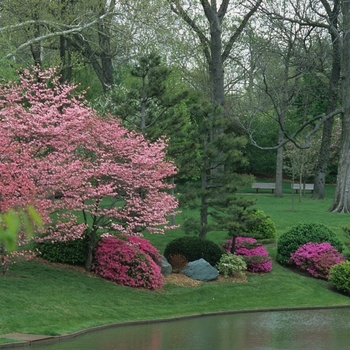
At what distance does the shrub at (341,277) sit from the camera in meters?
19.1

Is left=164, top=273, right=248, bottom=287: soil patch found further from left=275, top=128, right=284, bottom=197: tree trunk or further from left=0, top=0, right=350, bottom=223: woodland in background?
left=275, top=128, right=284, bottom=197: tree trunk

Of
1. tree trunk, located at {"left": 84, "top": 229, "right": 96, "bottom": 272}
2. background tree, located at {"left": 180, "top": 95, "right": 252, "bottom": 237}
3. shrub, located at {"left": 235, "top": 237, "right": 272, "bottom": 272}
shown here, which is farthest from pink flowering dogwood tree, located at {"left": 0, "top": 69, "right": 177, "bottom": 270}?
shrub, located at {"left": 235, "top": 237, "right": 272, "bottom": 272}

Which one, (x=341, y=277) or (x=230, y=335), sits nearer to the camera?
(x=230, y=335)

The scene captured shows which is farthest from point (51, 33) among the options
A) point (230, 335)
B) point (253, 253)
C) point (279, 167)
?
point (279, 167)

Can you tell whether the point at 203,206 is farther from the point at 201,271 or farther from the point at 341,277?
the point at 341,277

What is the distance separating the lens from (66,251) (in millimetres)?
17594

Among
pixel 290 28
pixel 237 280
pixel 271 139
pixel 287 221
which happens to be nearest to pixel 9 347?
pixel 237 280

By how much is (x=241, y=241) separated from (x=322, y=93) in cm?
2321

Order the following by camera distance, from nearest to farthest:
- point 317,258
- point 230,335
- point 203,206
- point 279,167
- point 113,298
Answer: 1. point 230,335
2. point 113,298
3. point 317,258
4. point 203,206
5. point 279,167

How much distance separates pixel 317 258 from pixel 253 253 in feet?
6.55

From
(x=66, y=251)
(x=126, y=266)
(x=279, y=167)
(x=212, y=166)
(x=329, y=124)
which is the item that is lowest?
(x=126, y=266)

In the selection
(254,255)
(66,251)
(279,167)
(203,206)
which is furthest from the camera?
(279,167)

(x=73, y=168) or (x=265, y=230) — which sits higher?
(x=73, y=168)

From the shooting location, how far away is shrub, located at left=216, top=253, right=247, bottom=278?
768 inches
